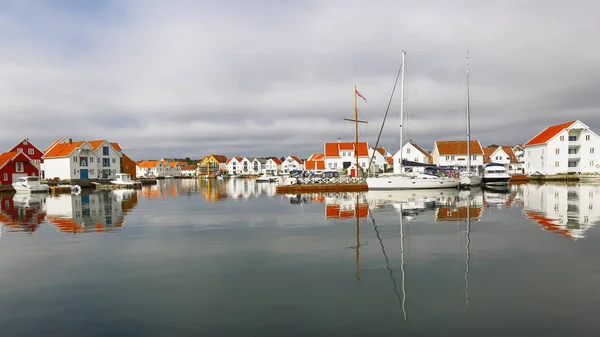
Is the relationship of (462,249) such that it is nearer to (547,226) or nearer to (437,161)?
(547,226)

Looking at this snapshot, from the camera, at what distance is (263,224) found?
870 inches

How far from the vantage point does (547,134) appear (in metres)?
80.7

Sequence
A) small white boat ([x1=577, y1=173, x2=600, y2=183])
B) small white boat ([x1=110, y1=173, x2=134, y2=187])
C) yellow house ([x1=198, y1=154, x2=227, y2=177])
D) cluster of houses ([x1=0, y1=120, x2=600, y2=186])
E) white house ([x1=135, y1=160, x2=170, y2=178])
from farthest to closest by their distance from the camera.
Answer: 1. yellow house ([x1=198, y1=154, x2=227, y2=177])
2. white house ([x1=135, y1=160, x2=170, y2=178])
3. cluster of houses ([x1=0, y1=120, x2=600, y2=186])
4. small white boat ([x1=110, y1=173, x2=134, y2=187])
5. small white boat ([x1=577, y1=173, x2=600, y2=183])

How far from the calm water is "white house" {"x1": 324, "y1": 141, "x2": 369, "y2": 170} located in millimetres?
72320

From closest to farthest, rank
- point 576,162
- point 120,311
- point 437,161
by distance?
point 120,311 → point 576,162 → point 437,161

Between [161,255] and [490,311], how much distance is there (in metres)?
11.5

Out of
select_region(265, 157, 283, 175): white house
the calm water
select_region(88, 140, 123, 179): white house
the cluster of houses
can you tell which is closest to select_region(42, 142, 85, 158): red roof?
the cluster of houses

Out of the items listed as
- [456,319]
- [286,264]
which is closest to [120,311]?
[286,264]

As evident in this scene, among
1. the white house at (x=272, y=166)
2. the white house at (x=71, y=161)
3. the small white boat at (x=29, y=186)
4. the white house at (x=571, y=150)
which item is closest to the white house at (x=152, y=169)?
the white house at (x=272, y=166)

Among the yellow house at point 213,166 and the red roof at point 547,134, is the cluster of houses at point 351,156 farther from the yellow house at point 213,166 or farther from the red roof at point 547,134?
the yellow house at point 213,166

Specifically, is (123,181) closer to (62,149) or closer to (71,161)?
(71,161)

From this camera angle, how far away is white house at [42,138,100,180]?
75.8m

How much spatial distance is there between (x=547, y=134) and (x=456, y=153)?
67.1 ft

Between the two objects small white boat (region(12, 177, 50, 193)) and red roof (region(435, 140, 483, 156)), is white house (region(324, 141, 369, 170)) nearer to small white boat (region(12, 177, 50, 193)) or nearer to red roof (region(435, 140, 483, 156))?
red roof (region(435, 140, 483, 156))
